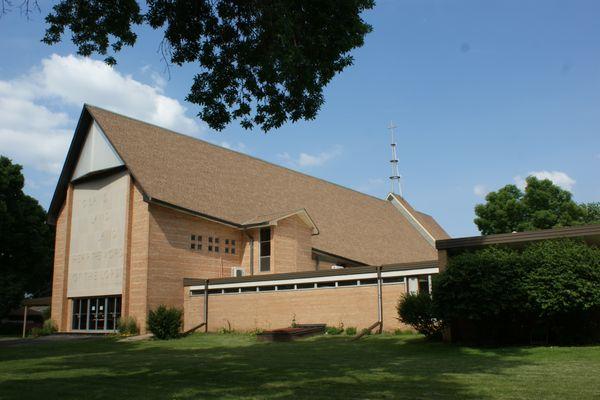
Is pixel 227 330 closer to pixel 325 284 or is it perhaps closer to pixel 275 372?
pixel 325 284

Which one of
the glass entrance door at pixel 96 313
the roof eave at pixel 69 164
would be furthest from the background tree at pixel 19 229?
the glass entrance door at pixel 96 313

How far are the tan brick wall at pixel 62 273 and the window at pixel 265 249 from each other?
11693 millimetres

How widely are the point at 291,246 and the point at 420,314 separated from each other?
15.7 meters

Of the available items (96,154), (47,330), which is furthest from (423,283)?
(47,330)

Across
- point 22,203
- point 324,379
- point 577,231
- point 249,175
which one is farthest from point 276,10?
point 22,203

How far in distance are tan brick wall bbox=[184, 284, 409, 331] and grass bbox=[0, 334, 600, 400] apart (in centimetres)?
447

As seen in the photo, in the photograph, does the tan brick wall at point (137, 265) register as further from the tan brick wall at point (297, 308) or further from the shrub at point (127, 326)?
the tan brick wall at point (297, 308)

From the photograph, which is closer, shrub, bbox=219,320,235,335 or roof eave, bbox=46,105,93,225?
shrub, bbox=219,320,235,335

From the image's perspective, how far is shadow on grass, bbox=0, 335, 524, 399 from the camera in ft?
34.2

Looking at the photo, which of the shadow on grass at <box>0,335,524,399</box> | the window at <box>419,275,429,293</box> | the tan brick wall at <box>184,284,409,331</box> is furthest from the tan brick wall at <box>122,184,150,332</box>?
the window at <box>419,275,429,293</box>

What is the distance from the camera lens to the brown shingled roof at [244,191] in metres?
34.1

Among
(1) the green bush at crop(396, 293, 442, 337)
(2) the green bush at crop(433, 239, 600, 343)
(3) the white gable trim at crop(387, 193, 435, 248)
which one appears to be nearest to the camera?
(2) the green bush at crop(433, 239, 600, 343)

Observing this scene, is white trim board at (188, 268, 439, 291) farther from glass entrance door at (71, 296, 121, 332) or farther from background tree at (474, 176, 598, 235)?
background tree at (474, 176, 598, 235)

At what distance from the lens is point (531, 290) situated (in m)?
17.8
